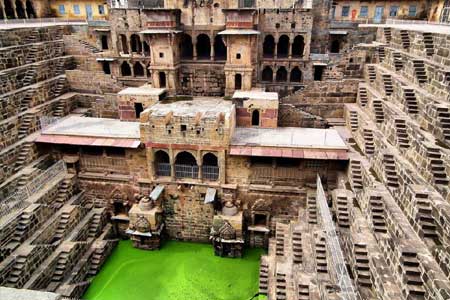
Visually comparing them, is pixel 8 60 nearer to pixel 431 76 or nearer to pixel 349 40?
pixel 431 76

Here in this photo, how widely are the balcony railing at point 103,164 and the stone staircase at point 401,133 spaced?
43.6 feet

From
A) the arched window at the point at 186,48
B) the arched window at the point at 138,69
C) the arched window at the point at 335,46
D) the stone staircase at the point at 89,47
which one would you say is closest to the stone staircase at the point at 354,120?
the arched window at the point at 335,46

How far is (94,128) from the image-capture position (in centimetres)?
1872

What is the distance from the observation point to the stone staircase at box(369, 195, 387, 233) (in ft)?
37.3

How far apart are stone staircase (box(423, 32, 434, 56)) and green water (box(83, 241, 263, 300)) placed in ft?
40.3

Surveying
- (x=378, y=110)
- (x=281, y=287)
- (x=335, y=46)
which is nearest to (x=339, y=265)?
(x=281, y=287)

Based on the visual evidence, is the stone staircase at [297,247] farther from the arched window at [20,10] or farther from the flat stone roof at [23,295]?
the arched window at [20,10]

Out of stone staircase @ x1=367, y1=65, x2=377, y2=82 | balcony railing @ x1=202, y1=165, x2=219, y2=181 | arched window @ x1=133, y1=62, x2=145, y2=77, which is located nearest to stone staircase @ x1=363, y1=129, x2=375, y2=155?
stone staircase @ x1=367, y1=65, x2=377, y2=82

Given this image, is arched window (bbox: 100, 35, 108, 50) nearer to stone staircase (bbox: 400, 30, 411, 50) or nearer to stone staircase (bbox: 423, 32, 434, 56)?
stone staircase (bbox: 400, 30, 411, 50)

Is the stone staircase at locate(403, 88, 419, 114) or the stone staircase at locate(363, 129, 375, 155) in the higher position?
the stone staircase at locate(403, 88, 419, 114)

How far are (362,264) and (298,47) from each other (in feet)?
62.2

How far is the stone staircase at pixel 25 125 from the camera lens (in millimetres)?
17938

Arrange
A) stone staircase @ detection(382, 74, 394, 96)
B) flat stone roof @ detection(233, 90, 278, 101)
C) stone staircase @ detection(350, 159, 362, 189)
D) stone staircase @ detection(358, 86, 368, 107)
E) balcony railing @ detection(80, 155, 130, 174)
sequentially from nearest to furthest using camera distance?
→ stone staircase @ detection(350, 159, 362, 189) → stone staircase @ detection(382, 74, 394, 96) → balcony railing @ detection(80, 155, 130, 174) → stone staircase @ detection(358, 86, 368, 107) → flat stone roof @ detection(233, 90, 278, 101)

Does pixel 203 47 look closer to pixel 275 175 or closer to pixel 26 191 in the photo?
pixel 275 175
